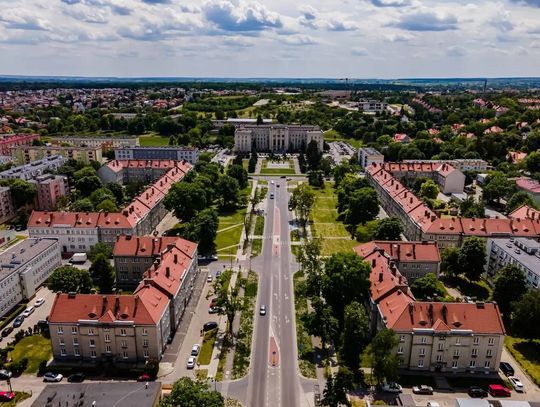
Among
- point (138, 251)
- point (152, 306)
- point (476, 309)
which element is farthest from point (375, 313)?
point (138, 251)

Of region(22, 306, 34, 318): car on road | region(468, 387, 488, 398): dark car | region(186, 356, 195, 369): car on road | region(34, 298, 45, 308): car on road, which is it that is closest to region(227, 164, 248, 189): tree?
region(34, 298, 45, 308): car on road

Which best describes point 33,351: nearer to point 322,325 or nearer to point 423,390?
point 322,325

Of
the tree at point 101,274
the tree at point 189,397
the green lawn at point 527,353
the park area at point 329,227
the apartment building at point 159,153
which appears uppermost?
the apartment building at point 159,153

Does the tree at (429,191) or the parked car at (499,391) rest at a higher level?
the tree at (429,191)

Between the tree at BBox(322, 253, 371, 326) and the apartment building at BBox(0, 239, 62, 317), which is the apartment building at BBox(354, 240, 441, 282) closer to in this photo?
the tree at BBox(322, 253, 371, 326)

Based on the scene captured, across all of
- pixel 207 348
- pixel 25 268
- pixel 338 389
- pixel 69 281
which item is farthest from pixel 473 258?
pixel 25 268

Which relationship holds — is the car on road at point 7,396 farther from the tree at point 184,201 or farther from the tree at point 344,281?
the tree at point 184,201

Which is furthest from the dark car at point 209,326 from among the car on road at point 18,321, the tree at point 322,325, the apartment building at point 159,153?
the apartment building at point 159,153
